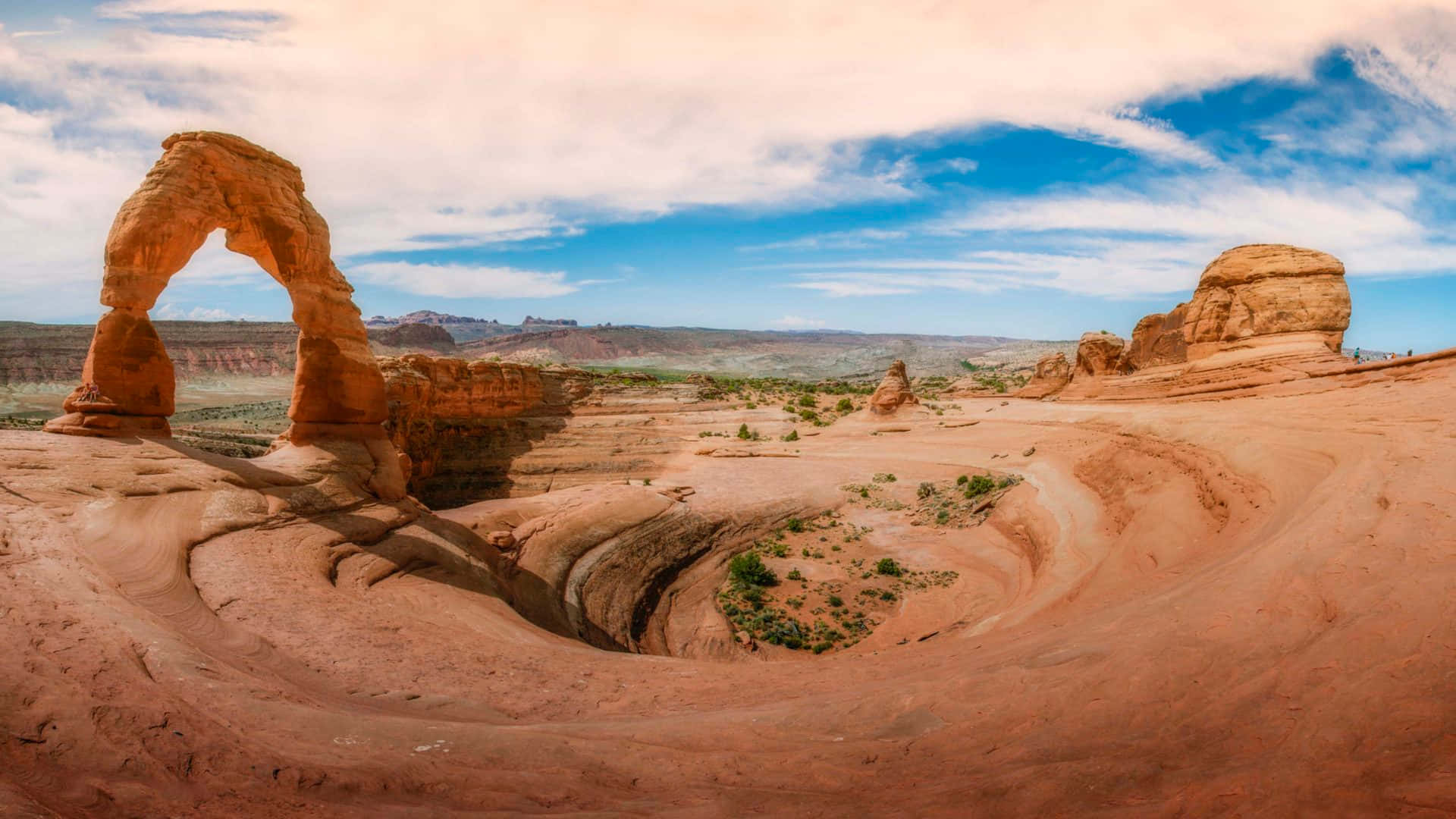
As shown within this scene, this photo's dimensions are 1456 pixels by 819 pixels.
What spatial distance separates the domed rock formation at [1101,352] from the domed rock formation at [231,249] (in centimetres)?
4039

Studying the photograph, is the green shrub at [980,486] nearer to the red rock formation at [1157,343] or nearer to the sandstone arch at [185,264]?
the red rock formation at [1157,343]

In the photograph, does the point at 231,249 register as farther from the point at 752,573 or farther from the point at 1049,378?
the point at 1049,378

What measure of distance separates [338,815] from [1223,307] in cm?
3413

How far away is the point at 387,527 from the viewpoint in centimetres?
1272

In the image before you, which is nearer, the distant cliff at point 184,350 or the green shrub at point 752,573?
the green shrub at point 752,573

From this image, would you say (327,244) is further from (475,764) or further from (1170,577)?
(1170,577)

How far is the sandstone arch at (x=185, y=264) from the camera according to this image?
11242 mm

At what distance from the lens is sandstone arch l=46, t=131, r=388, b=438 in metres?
11.2

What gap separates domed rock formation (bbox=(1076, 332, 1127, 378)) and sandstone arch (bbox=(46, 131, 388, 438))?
40.4 metres

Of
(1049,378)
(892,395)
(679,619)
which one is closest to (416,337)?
(892,395)

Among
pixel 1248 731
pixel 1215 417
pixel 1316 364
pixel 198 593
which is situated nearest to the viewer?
pixel 1248 731

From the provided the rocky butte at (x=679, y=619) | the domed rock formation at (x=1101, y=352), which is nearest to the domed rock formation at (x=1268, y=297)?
the rocky butte at (x=679, y=619)

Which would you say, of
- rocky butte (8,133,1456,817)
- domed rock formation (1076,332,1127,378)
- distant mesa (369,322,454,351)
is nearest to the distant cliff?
distant mesa (369,322,454,351)

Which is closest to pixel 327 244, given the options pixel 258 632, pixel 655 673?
pixel 258 632
